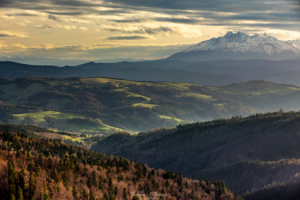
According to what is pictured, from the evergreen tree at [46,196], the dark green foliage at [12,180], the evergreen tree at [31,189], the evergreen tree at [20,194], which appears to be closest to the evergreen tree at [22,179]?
the dark green foliage at [12,180]

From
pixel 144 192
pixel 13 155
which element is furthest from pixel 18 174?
pixel 144 192

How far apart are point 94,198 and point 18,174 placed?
29692 mm

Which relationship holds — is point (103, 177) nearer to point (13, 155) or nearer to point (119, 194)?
point (119, 194)

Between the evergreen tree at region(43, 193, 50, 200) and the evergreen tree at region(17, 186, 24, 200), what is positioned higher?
the evergreen tree at region(17, 186, 24, 200)

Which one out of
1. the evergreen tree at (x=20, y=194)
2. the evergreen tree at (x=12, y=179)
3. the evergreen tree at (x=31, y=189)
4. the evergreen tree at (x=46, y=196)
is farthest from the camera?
the evergreen tree at (x=31, y=189)

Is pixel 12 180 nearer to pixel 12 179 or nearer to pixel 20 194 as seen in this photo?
pixel 12 179

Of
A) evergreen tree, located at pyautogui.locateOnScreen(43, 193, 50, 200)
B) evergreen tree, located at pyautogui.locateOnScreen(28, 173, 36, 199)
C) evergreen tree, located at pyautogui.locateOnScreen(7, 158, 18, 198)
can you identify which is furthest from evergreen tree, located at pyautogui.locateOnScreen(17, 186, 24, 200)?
evergreen tree, located at pyautogui.locateOnScreen(43, 193, 50, 200)

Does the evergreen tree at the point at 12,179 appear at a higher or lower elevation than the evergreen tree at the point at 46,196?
higher

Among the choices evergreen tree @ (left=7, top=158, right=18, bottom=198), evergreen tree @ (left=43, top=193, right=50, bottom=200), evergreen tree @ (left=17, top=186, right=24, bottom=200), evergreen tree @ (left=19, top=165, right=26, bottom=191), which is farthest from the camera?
evergreen tree @ (left=19, top=165, right=26, bottom=191)

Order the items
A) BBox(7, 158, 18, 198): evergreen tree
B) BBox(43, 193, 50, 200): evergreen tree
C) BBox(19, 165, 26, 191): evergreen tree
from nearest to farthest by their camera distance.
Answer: BBox(43, 193, 50, 200): evergreen tree
BBox(7, 158, 18, 198): evergreen tree
BBox(19, 165, 26, 191): evergreen tree

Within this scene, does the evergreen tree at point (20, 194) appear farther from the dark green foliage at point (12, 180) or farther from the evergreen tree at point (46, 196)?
the evergreen tree at point (46, 196)

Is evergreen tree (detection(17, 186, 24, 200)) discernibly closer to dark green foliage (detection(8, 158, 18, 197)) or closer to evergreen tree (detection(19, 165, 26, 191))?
dark green foliage (detection(8, 158, 18, 197))

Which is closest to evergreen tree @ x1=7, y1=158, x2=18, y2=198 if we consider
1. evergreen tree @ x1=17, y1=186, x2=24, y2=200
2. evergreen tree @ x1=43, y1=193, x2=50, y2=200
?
evergreen tree @ x1=17, y1=186, x2=24, y2=200

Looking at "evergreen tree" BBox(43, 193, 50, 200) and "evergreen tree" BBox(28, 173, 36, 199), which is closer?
"evergreen tree" BBox(43, 193, 50, 200)
